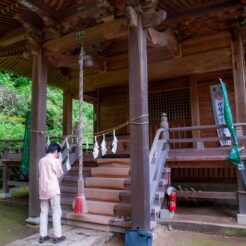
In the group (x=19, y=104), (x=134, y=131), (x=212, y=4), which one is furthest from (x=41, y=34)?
(x=19, y=104)

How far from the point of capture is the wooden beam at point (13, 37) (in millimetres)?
6636

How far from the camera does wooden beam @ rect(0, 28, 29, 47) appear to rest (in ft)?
21.8

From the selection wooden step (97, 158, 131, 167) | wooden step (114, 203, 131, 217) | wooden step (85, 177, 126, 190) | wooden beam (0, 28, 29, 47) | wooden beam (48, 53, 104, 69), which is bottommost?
wooden step (114, 203, 131, 217)

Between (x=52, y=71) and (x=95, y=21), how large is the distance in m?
4.60

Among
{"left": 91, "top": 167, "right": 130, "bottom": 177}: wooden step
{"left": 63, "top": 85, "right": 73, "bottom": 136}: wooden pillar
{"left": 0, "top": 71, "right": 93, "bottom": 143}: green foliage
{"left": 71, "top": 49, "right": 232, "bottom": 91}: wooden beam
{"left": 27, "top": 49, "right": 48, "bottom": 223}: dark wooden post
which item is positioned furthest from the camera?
{"left": 0, "top": 71, "right": 93, "bottom": 143}: green foliage

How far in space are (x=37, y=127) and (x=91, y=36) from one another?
2431 mm

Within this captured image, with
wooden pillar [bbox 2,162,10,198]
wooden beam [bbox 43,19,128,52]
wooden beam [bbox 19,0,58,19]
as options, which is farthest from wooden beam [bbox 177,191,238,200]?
wooden pillar [bbox 2,162,10,198]

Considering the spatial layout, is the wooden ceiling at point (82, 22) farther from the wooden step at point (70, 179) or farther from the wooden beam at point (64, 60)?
the wooden step at point (70, 179)

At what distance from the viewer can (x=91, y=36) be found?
5910mm

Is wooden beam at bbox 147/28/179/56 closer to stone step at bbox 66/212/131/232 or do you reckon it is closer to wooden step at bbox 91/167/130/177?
wooden step at bbox 91/167/130/177

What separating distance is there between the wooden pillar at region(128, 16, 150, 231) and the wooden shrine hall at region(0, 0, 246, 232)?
2 centimetres

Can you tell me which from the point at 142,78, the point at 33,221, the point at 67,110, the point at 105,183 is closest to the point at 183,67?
the point at 142,78

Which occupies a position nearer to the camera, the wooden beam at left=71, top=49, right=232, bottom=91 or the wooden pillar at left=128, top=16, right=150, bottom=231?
the wooden pillar at left=128, top=16, right=150, bottom=231

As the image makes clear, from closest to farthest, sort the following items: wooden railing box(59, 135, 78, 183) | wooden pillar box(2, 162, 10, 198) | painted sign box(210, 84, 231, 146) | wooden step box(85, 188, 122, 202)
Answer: wooden step box(85, 188, 122, 202) < wooden railing box(59, 135, 78, 183) < painted sign box(210, 84, 231, 146) < wooden pillar box(2, 162, 10, 198)
